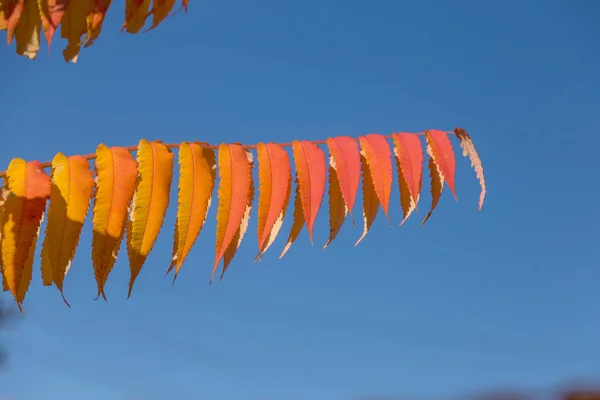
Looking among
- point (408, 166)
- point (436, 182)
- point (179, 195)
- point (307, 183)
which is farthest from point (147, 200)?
point (436, 182)

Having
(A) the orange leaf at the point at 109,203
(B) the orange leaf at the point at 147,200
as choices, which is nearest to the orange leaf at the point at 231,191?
(B) the orange leaf at the point at 147,200

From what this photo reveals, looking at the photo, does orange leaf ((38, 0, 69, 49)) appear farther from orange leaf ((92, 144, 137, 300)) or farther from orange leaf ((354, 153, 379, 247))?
orange leaf ((354, 153, 379, 247))

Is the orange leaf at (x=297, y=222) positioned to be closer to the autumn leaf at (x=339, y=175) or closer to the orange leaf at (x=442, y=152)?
the autumn leaf at (x=339, y=175)

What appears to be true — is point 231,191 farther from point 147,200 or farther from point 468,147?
point 468,147

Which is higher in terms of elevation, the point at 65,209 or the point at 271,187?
the point at 271,187

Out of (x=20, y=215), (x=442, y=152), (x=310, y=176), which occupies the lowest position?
(x=20, y=215)

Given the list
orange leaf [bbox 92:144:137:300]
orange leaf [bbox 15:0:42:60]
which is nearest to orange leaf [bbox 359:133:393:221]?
orange leaf [bbox 92:144:137:300]
